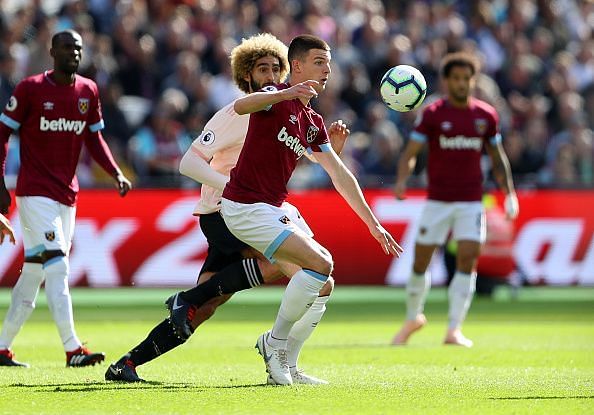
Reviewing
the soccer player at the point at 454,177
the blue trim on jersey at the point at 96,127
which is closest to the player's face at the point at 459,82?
the soccer player at the point at 454,177

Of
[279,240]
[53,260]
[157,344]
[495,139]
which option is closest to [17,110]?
[53,260]

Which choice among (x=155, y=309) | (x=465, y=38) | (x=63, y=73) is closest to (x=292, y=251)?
(x=63, y=73)

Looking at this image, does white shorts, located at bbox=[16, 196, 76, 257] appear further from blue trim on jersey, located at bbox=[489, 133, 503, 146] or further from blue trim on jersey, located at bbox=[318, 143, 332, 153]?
blue trim on jersey, located at bbox=[489, 133, 503, 146]

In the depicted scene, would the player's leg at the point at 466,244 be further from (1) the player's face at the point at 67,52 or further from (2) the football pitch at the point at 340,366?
(1) the player's face at the point at 67,52

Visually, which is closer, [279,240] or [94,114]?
[279,240]

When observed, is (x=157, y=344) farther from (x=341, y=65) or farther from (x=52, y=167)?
(x=341, y=65)

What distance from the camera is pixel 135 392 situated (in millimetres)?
8055

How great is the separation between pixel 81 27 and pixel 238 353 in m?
11.1

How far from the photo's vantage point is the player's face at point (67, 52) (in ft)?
33.2

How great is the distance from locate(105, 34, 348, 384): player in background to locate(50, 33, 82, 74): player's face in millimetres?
1485

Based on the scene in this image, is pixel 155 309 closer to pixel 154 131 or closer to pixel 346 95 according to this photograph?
pixel 154 131

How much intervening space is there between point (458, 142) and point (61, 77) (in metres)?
4.60

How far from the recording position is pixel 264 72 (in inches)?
369

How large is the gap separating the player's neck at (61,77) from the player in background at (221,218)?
5.23 feet
